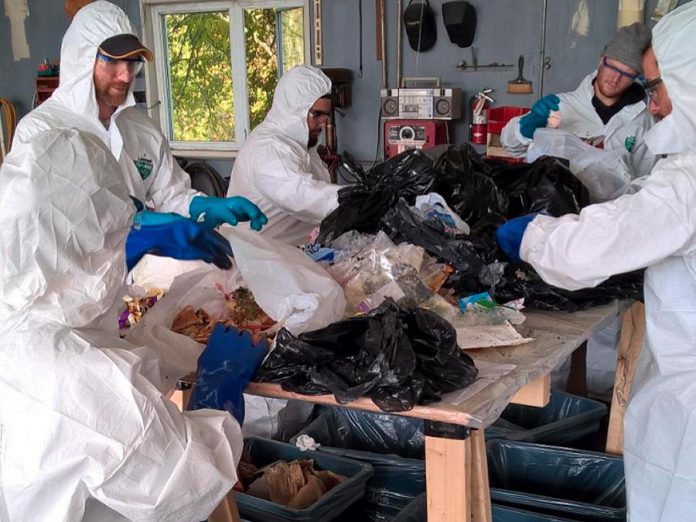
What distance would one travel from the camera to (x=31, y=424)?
3.25 ft

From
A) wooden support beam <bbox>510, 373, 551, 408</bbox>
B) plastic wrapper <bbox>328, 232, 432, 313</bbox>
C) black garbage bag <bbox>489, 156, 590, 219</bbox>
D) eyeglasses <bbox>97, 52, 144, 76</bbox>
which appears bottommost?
wooden support beam <bbox>510, 373, 551, 408</bbox>

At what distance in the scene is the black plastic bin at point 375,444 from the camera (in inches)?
77.5

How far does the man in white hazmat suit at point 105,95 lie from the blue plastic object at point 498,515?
887 millimetres

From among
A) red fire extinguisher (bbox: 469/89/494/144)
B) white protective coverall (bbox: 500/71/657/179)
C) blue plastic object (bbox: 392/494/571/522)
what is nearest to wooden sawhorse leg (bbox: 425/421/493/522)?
blue plastic object (bbox: 392/494/571/522)

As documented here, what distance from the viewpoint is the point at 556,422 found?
2.13 m

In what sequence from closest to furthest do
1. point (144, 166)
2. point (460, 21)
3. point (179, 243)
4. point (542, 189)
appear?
point (179, 243) < point (542, 189) < point (144, 166) < point (460, 21)

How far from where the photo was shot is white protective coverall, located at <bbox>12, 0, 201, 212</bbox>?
2.18 metres

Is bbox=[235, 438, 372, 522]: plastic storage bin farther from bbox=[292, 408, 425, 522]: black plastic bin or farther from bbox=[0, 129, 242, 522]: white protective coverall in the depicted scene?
bbox=[0, 129, 242, 522]: white protective coverall

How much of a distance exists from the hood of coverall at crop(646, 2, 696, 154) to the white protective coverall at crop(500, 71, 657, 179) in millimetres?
947

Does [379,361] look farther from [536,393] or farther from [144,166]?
[144,166]

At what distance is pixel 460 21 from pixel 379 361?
10.9 ft

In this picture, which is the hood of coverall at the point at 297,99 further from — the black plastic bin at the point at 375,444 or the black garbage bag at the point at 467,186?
the black plastic bin at the point at 375,444

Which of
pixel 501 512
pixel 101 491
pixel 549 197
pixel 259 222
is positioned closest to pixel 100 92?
pixel 259 222

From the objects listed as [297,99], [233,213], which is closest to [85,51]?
[233,213]
